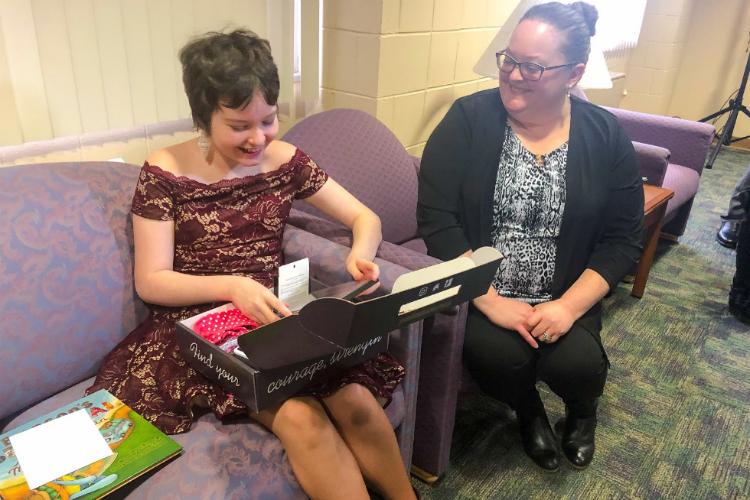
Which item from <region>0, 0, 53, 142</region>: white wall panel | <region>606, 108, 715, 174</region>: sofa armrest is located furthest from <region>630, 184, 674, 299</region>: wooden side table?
<region>0, 0, 53, 142</region>: white wall panel

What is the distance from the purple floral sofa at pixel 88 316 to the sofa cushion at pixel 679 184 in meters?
1.94

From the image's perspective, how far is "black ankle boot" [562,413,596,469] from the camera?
63.5 inches

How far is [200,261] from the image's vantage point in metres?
1.28

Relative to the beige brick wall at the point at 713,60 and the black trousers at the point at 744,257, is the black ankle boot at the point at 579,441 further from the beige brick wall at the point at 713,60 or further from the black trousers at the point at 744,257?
the beige brick wall at the point at 713,60

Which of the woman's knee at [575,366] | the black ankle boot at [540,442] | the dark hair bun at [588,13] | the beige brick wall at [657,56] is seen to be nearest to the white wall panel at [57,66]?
the dark hair bun at [588,13]

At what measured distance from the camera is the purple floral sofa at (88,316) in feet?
3.28

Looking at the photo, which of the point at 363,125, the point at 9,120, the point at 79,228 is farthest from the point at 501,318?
the point at 9,120

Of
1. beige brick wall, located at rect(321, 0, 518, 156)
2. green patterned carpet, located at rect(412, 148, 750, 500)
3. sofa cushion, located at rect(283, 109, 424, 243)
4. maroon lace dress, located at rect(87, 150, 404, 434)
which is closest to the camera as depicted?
maroon lace dress, located at rect(87, 150, 404, 434)

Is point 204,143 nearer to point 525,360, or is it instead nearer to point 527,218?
point 527,218

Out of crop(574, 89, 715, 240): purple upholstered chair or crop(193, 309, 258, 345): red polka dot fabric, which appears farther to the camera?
crop(574, 89, 715, 240): purple upholstered chair

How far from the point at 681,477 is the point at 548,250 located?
29.7 inches

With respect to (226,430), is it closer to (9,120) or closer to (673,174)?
(9,120)

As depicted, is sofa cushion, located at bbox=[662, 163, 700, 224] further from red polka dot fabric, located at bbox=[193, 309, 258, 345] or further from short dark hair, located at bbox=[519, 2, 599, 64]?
red polka dot fabric, located at bbox=[193, 309, 258, 345]

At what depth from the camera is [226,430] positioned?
108 cm
